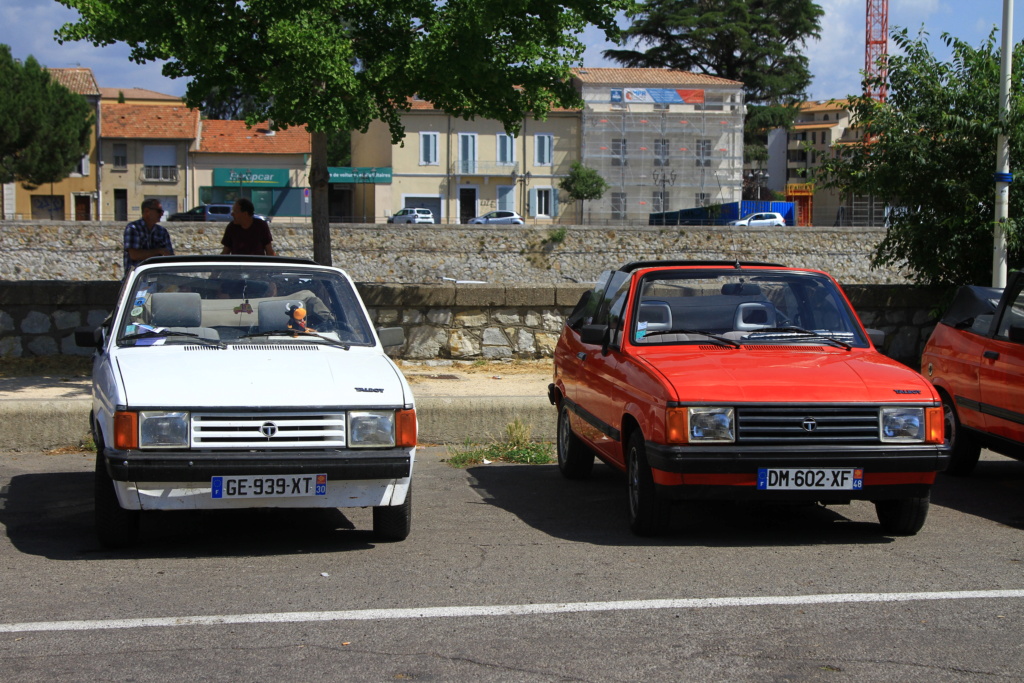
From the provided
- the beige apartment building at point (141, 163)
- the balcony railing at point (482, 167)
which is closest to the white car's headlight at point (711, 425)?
the balcony railing at point (482, 167)

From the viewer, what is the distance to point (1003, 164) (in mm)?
12453

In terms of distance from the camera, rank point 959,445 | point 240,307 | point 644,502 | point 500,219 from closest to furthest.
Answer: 1. point 644,502
2. point 240,307
3. point 959,445
4. point 500,219

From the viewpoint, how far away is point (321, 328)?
22.4 ft

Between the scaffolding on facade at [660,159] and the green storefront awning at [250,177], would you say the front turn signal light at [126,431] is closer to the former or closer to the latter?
the scaffolding on facade at [660,159]

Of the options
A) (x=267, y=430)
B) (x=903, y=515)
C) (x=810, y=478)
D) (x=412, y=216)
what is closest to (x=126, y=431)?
(x=267, y=430)

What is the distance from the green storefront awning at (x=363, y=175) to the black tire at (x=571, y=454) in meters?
57.7

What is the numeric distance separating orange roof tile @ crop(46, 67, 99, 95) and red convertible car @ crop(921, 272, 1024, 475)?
66.2 metres

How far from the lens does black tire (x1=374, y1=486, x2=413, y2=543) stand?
19.6ft

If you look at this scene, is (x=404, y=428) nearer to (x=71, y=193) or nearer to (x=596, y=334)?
(x=596, y=334)

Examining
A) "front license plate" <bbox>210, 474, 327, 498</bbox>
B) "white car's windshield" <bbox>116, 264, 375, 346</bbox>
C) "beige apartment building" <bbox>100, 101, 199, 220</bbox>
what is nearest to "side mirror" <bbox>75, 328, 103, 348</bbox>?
"white car's windshield" <bbox>116, 264, 375, 346</bbox>

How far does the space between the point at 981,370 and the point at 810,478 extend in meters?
2.95

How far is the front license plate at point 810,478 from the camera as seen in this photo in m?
5.86

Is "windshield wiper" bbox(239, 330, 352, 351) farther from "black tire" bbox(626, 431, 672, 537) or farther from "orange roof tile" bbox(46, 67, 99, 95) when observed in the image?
"orange roof tile" bbox(46, 67, 99, 95)

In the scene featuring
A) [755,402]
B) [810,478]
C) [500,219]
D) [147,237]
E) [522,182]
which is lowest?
[810,478]
